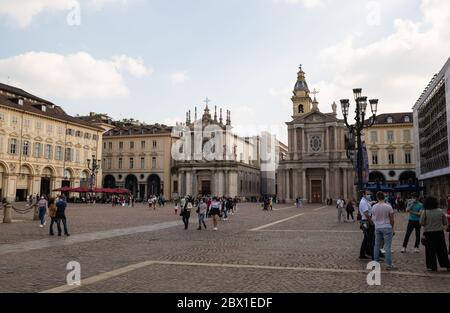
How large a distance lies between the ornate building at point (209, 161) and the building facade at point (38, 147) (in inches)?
717

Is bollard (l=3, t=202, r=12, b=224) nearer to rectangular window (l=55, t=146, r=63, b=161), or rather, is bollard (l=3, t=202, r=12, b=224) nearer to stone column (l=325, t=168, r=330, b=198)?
rectangular window (l=55, t=146, r=63, b=161)

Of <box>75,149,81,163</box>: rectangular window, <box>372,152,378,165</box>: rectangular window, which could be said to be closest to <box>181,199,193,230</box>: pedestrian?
<box>75,149,81,163</box>: rectangular window

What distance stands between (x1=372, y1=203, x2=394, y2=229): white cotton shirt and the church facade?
6067cm

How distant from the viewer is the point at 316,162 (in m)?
70.6

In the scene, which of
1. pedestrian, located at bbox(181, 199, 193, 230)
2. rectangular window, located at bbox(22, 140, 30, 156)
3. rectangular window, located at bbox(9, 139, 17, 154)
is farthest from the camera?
rectangular window, located at bbox(22, 140, 30, 156)

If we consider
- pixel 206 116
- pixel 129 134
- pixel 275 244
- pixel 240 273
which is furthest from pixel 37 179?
pixel 240 273

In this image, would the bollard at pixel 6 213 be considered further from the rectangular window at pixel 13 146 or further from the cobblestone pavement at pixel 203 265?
the rectangular window at pixel 13 146

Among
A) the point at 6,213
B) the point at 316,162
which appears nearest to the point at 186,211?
the point at 6,213

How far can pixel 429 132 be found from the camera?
48031 mm

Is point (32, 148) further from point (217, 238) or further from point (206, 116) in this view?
point (217, 238)

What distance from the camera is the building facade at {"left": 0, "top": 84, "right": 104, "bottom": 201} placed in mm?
54031

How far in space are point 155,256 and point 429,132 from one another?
1788 inches

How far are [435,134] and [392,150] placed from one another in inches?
1172

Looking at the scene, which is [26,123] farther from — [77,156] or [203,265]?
[203,265]
